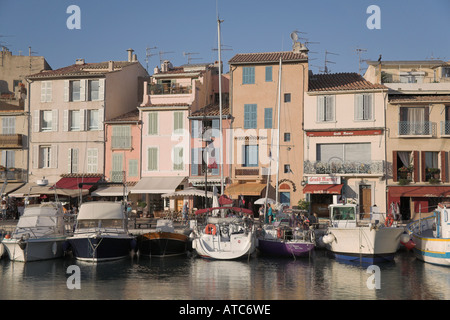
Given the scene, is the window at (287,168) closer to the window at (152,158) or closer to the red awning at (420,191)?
the red awning at (420,191)

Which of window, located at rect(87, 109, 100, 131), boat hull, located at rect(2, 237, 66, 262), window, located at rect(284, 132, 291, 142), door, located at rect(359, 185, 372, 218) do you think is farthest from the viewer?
window, located at rect(87, 109, 100, 131)

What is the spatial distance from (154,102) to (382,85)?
1820 cm

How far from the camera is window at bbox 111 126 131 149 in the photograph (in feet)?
A: 150

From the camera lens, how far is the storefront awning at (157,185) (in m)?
42.3

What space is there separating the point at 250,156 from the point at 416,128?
40.9 ft

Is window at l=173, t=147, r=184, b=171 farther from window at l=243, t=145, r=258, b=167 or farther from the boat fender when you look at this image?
the boat fender

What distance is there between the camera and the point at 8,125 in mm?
47844

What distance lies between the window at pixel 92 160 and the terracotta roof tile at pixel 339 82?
18.3 meters

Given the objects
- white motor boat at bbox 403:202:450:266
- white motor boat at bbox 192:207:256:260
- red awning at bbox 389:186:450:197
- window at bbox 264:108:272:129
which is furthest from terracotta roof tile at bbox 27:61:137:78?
white motor boat at bbox 403:202:450:266

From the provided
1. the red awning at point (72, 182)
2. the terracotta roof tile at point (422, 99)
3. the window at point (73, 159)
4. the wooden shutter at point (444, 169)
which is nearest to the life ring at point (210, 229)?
the red awning at point (72, 182)

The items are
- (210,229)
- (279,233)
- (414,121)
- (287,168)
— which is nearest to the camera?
(210,229)

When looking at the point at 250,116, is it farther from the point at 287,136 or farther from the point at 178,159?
the point at 178,159

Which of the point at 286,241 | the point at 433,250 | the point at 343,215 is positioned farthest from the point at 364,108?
the point at 433,250

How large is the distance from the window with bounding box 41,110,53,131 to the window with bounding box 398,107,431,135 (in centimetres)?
2836
